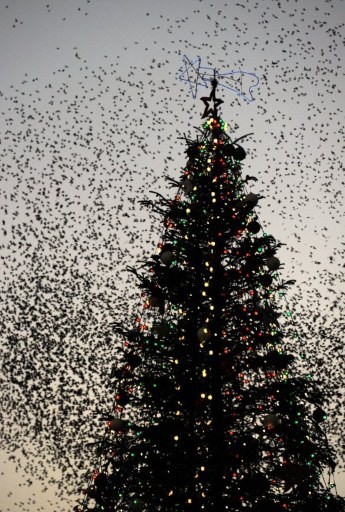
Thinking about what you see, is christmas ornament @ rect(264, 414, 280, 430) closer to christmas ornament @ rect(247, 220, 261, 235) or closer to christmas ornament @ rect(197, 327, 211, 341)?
christmas ornament @ rect(197, 327, 211, 341)

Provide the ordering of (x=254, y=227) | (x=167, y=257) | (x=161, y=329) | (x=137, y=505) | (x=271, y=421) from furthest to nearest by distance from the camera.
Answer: (x=254, y=227), (x=167, y=257), (x=161, y=329), (x=271, y=421), (x=137, y=505)

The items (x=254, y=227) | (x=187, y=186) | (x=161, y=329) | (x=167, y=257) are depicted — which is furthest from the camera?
(x=187, y=186)

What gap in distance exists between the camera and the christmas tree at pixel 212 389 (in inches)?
212

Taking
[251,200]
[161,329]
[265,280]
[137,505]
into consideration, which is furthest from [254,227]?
[137,505]

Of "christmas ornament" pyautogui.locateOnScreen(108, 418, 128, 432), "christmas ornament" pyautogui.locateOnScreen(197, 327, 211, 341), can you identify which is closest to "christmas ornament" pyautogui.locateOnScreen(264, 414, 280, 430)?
"christmas ornament" pyautogui.locateOnScreen(197, 327, 211, 341)

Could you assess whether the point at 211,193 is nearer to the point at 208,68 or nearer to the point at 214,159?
the point at 214,159

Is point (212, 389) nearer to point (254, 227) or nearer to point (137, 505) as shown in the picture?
point (137, 505)

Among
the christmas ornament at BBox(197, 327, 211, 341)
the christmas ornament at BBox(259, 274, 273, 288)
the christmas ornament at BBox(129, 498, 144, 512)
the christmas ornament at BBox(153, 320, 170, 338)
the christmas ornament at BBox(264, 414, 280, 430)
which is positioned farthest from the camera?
the christmas ornament at BBox(259, 274, 273, 288)

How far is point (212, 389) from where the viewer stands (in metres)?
5.72

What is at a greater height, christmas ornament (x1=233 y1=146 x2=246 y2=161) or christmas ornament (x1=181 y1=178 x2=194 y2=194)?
christmas ornament (x1=233 y1=146 x2=246 y2=161)

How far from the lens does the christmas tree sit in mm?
5379

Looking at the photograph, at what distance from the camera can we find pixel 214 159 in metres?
7.39

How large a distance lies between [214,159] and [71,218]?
4.41 meters

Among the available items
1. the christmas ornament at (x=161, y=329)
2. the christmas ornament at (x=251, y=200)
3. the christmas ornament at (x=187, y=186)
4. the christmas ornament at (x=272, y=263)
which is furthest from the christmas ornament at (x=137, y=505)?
the christmas ornament at (x=187, y=186)
